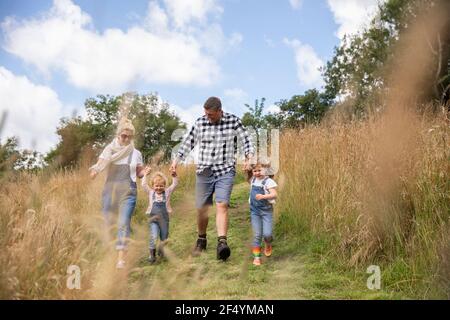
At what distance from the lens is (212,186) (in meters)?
5.57

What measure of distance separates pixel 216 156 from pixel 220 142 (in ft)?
0.57

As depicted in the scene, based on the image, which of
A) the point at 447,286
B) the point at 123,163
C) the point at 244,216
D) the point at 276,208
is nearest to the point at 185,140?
the point at 123,163

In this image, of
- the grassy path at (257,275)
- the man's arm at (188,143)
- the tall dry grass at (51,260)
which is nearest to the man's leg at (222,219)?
the grassy path at (257,275)

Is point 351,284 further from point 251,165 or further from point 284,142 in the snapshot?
point 284,142

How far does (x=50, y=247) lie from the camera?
287cm

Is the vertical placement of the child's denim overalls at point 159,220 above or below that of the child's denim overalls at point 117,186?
below

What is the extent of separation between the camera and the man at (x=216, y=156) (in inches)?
209

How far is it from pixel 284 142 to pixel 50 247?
6.03 m

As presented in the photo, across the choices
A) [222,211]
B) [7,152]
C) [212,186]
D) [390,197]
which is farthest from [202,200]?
[7,152]

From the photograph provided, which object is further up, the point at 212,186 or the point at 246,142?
the point at 246,142
